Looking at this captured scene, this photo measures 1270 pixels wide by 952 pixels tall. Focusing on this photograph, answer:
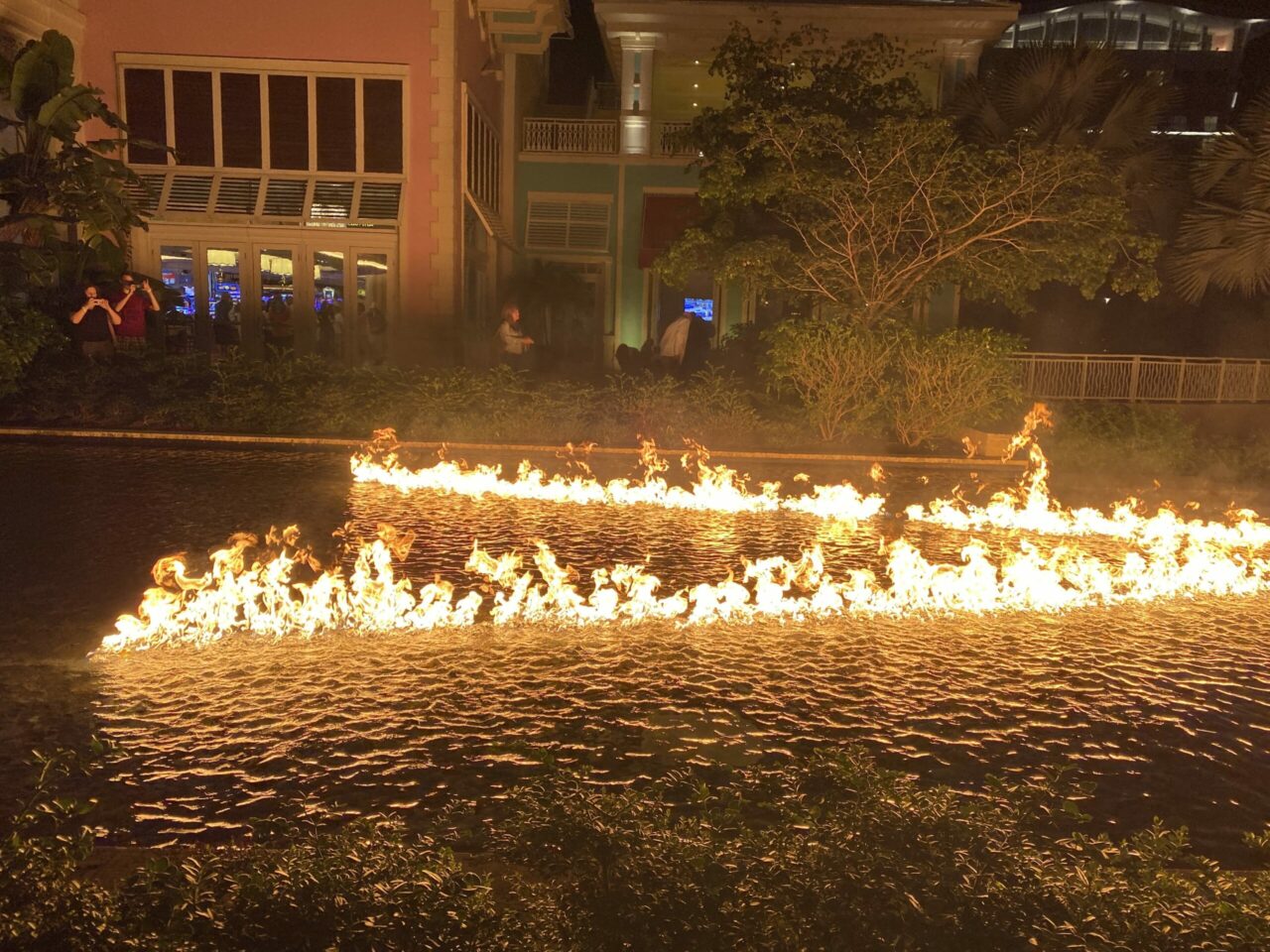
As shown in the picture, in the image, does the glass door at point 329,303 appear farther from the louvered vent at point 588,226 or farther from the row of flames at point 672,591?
the row of flames at point 672,591

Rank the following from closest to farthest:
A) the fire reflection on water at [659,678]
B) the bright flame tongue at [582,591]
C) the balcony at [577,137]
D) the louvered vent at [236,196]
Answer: the fire reflection on water at [659,678] → the bright flame tongue at [582,591] → the louvered vent at [236,196] → the balcony at [577,137]

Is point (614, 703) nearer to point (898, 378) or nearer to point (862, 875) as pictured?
point (862, 875)

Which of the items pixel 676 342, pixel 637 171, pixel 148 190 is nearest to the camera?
pixel 676 342

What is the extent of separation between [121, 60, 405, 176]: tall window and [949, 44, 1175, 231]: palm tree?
403 inches

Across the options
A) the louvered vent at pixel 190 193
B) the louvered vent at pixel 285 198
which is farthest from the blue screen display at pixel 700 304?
the louvered vent at pixel 190 193

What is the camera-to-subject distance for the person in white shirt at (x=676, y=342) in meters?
18.8

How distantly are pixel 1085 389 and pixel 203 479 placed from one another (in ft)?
53.1

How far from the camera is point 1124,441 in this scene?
48.9 ft

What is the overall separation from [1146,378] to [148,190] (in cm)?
1868

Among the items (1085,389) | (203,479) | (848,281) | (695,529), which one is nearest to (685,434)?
(848,281)

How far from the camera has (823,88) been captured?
16.8 meters

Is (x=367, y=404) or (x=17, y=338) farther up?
(x=17, y=338)

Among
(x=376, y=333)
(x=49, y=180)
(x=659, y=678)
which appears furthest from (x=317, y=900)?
(x=376, y=333)

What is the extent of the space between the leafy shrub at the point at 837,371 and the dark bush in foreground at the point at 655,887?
11247 millimetres
